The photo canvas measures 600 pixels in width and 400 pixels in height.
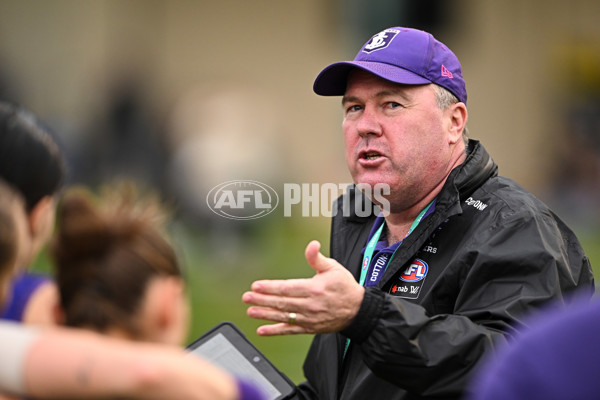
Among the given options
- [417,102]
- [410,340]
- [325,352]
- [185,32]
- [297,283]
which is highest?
[417,102]

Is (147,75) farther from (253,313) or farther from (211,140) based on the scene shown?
(253,313)

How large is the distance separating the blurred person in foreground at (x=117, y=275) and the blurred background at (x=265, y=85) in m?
10.0

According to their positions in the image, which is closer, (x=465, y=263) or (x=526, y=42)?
(x=465, y=263)

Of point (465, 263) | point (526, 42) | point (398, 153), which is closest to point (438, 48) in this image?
point (398, 153)

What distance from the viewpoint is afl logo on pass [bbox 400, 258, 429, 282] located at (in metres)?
2.79

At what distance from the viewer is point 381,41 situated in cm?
319

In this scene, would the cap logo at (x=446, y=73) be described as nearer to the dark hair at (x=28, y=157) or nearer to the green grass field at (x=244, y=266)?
the dark hair at (x=28, y=157)

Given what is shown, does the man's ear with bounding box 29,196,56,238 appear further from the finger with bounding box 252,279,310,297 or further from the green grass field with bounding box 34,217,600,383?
the green grass field with bounding box 34,217,600,383

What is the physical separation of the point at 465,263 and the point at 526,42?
18.0 meters

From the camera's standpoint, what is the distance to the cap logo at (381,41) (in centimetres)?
316

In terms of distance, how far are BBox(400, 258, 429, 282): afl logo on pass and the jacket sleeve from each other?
0.11 meters

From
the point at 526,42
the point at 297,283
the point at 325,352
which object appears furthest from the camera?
the point at 526,42

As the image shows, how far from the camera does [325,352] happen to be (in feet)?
10.0

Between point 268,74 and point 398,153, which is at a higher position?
point 398,153
